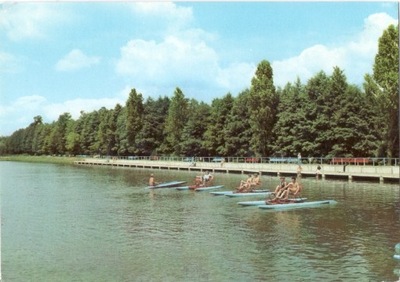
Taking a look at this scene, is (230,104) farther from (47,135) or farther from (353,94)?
(47,135)

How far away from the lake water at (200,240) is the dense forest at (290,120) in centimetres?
1846

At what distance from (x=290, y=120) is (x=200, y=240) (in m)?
51.3

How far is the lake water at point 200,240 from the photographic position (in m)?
20.3

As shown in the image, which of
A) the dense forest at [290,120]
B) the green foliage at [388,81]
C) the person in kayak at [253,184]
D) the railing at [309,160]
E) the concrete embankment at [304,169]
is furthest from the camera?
the railing at [309,160]

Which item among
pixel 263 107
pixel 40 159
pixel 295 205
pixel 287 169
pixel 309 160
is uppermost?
pixel 263 107

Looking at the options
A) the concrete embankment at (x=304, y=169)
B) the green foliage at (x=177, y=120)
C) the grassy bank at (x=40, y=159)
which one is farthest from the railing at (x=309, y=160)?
the grassy bank at (x=40, y=159)

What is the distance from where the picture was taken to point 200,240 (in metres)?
26.0

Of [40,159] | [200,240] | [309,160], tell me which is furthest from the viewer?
[40,159]

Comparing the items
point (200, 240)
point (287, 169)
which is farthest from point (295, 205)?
point (287, 169)

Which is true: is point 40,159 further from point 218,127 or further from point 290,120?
point 290,120

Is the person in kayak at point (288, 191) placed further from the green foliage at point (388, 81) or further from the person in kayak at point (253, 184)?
the green foliage at point (388, 81)

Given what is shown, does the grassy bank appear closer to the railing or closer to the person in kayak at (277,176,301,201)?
the railing

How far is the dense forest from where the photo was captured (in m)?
56.5

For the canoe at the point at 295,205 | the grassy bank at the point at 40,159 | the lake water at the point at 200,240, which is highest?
the grassy bank at the point at 40,159
